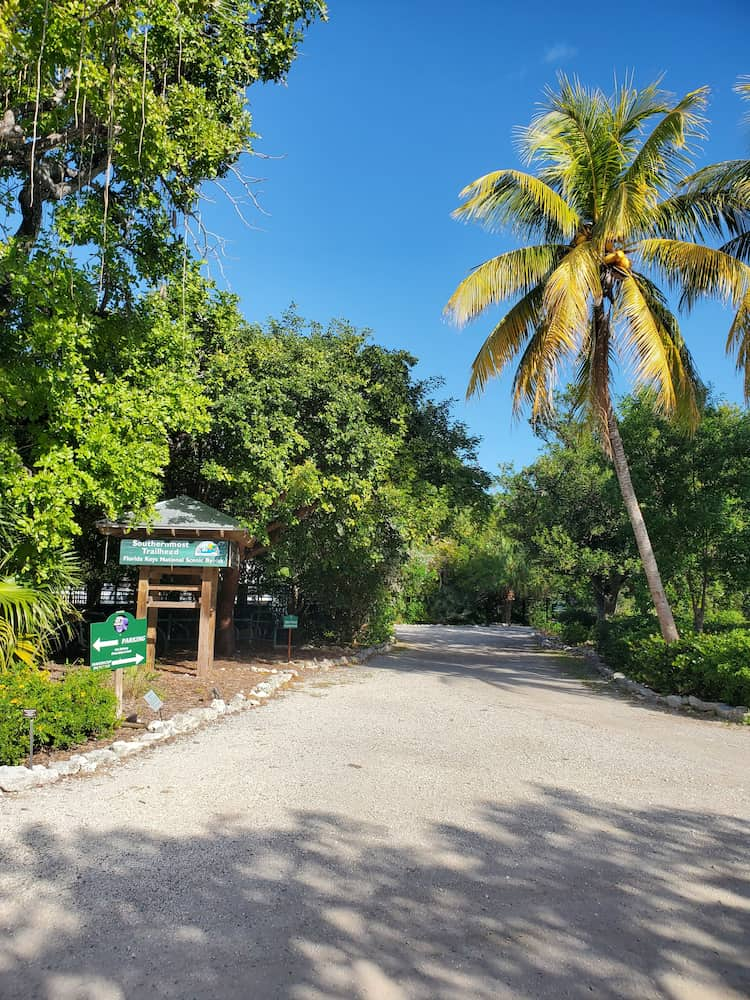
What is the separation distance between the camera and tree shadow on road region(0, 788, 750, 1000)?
2.98 meters

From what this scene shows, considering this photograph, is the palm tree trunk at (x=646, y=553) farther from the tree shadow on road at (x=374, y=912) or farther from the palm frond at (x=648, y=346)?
the tree shadow on road at (x=374, y=912)

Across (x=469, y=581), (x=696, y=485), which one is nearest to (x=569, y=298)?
(x=696, y=485)

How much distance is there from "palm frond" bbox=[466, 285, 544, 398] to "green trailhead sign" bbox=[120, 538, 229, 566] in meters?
5.77

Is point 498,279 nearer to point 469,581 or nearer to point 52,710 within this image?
point 52,710

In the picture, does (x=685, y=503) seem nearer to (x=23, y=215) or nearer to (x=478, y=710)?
(x=478, y=710)

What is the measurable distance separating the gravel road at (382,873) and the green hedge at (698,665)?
280cm

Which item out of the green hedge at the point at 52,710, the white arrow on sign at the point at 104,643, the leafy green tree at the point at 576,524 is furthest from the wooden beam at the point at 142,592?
the leafy green tree at the point at 576,524

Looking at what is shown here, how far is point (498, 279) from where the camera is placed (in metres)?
12.5

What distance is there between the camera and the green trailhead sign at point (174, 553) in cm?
1152

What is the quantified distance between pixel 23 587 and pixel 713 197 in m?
13.1

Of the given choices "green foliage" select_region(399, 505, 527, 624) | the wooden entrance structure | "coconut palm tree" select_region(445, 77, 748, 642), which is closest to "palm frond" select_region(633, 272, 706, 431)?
"coconut palm tree" select_region(445, 77, 748, 642)

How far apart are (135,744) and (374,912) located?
4.12 metres

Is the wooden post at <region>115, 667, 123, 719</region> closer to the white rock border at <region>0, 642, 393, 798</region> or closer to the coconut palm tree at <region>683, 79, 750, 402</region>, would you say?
the white rock border at <region>0, 642, 393, 798</region>

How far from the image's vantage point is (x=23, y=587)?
29.1 ft
